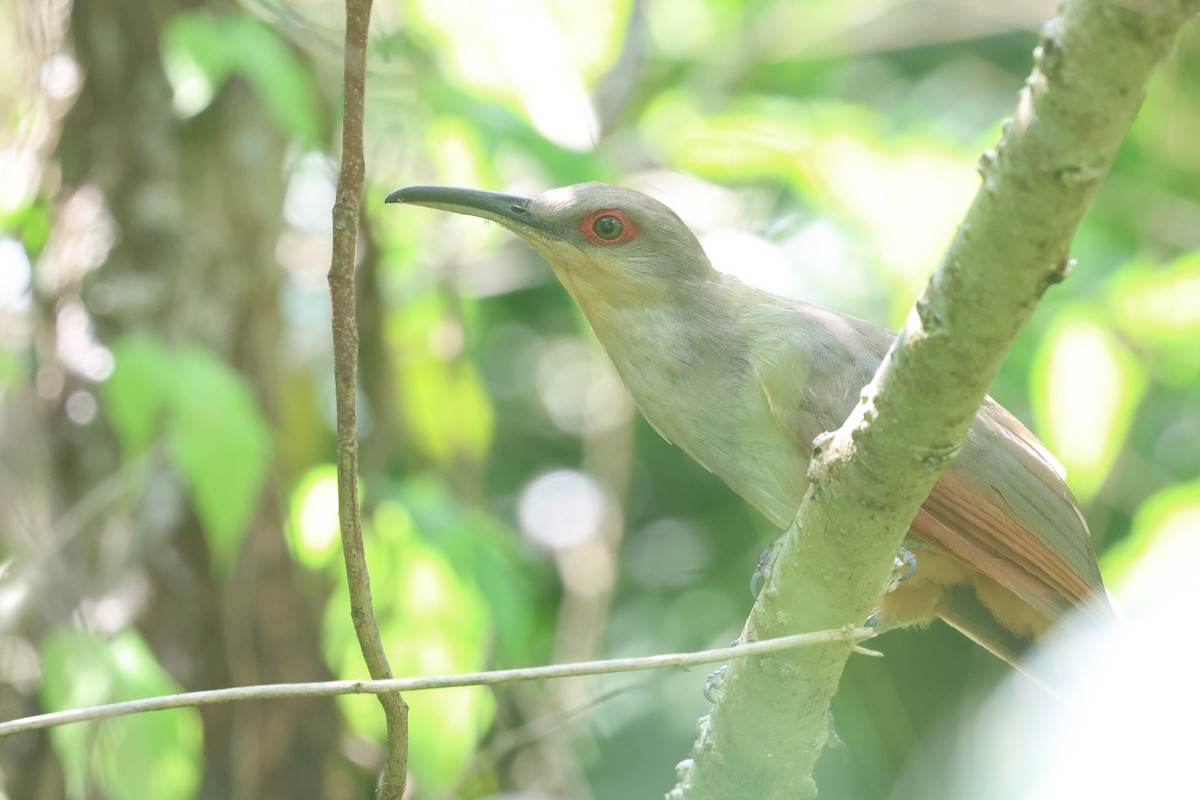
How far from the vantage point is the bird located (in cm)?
291

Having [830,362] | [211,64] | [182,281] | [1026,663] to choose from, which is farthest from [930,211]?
[182,281]

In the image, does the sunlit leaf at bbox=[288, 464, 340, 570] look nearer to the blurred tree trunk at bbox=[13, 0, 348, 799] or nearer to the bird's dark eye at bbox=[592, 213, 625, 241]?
the blurred tree trunk at bbox=[13, 0, 348, 799]

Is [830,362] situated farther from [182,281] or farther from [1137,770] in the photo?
[182,281]

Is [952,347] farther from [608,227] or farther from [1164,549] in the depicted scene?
[1164,549]

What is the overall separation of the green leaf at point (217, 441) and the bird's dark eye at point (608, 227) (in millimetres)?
1115

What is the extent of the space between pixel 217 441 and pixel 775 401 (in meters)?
1.51

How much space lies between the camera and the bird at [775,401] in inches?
115

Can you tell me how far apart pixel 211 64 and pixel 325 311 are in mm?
2678

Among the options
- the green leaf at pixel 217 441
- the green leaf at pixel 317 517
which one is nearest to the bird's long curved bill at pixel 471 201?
the green leaf at pixel 217 441

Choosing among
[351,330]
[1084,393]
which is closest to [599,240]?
[1084,393]

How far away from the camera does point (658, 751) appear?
17.7 ft

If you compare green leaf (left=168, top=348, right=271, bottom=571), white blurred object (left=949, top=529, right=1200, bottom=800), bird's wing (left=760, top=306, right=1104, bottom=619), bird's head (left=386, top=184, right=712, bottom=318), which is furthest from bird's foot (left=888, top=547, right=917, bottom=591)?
green leaf (left=168, top=348, right=271, bottom=571)

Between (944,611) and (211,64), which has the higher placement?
(211,64)

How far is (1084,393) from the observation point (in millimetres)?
3490
